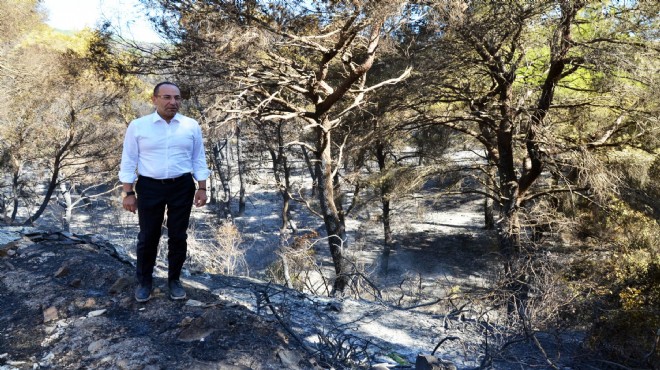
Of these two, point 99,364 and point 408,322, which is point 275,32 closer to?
point 408,322

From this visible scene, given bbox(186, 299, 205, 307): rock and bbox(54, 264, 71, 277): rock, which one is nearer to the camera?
bbox(186, 299, 205, 307): rock

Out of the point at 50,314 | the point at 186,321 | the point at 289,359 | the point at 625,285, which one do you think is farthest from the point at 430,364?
the point at 625,285

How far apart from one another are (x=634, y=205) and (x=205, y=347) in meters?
10.4

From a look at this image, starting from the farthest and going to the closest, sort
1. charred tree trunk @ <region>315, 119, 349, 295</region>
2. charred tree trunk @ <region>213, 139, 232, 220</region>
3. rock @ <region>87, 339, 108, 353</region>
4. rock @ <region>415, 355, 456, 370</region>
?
charred tree trunk @ <region>213, 139, 232, 220</region>, charred tree trunk @ <region>315, 119, 349, 295</region>, rock @ <region>87, 339, 108, 353</region>, rock @ <region>415, 355, 456, 370</region>

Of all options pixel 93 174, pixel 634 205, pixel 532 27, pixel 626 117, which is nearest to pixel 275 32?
pixel 532 27

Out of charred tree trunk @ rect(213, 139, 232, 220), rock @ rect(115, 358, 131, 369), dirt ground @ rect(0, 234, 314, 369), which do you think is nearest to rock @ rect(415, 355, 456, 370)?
dirt ground @ rect(0, 234, 314, 369)

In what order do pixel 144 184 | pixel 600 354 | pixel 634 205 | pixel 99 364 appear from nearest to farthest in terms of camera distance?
pixel 99 364
pixel 144 184
pixel 600 354
pixel 634 205

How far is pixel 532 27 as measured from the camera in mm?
8664

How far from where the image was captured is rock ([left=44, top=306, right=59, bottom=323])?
349cm

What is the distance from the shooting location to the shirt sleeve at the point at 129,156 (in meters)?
3.45

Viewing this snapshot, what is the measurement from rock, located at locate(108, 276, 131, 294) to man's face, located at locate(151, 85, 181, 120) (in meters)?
1.46

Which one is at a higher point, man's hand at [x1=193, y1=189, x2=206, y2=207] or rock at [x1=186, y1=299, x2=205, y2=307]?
man's hand at [x1=193, y1=189, x2=206, y2=207]

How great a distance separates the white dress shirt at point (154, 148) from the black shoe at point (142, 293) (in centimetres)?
84

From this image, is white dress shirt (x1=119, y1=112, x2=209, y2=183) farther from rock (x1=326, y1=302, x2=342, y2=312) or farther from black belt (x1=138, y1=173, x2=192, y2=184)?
rock (x1=326, y1=302, x2=342, y2=312)
